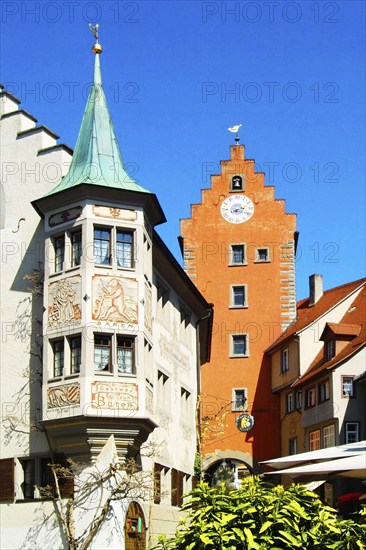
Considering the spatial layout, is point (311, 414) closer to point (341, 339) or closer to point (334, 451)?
point (341, 339)

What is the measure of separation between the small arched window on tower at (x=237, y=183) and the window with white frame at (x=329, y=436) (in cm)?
1551

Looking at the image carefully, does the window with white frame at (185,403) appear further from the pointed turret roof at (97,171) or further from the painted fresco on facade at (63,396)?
the painted fresco on facade at (63,396)

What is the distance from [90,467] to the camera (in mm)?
25562

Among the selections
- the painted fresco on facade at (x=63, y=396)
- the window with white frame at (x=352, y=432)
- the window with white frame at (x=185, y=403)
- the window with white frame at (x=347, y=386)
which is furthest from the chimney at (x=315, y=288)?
the painted fresco on facade at (x=63, y=396)

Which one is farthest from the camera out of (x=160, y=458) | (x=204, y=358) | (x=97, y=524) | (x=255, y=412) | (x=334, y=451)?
(x=255, y=412)

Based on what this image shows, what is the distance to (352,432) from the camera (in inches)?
1804

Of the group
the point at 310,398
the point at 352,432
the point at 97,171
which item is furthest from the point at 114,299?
the point at 310,398

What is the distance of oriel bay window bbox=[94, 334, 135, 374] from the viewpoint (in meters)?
26.3

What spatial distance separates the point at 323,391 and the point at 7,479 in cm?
2467

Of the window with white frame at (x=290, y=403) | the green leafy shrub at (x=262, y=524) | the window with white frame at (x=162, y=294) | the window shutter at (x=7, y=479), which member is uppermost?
the window with white frame at (x=162, y=294)

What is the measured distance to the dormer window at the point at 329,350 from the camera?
5003 centimetres

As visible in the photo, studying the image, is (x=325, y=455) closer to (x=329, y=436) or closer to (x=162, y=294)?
(x=162, y=294)

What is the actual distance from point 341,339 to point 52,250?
25.2 metres

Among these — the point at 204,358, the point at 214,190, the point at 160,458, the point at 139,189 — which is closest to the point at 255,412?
the point at 204,358
